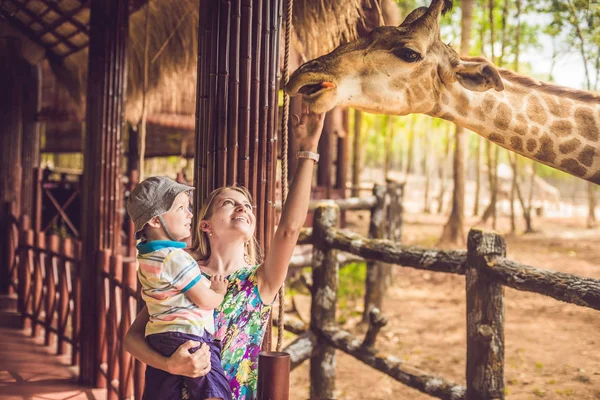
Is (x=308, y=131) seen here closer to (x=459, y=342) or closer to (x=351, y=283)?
(x=459, y=342)

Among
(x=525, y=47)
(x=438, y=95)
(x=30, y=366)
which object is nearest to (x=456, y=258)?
(x=438, y=95)

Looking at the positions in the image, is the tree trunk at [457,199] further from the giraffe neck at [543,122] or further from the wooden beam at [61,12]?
the giraffe neck at [543,122]

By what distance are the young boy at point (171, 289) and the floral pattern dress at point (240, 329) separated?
6 centimetres

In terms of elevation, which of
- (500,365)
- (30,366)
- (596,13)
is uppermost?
(596,13)

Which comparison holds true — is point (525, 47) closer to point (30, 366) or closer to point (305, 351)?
point (305, 351)

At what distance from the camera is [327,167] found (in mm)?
10797

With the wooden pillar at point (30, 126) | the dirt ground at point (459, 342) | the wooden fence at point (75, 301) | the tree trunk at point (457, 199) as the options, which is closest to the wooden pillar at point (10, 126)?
the wooden pillar at point (30, 126)

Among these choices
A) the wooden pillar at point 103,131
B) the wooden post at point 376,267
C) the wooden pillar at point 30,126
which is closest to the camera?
the wooden pillar at point 103,131

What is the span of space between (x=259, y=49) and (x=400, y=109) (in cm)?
83

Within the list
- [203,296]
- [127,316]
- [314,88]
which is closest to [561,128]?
[314,88]

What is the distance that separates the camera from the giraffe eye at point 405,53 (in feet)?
8.53

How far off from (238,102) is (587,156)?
1.99 metres

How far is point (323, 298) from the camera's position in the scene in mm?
4539

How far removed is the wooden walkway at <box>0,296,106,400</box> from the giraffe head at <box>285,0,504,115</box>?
283 cm
